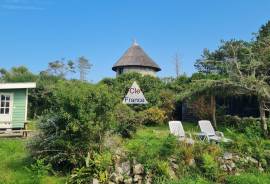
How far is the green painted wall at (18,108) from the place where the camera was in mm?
22047

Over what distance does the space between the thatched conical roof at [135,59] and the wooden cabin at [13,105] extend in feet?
60.0

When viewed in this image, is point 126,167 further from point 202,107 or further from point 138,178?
point 202,107

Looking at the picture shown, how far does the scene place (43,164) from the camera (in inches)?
481

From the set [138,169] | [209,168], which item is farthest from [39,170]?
[209,168]

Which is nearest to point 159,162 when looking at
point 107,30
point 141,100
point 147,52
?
point 141,100

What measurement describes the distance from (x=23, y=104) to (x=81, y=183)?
39.2ft

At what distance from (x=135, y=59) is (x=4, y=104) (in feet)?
64.9

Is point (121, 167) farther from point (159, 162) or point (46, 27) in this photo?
point (46, 27)

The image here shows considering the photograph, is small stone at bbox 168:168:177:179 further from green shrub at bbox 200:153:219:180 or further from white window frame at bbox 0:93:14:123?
white window frame at bbox 0:93:14:123

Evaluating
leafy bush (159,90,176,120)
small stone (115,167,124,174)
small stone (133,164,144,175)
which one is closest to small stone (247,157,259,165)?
small stone (133,164,144,175)

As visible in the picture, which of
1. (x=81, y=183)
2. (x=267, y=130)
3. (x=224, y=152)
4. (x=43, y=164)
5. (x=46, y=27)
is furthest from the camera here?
(x=46, y=27)

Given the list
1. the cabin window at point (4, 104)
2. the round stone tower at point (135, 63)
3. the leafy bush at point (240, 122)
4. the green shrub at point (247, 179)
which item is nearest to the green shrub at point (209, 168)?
the green shrub at point (247, 179)

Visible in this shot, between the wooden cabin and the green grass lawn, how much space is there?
5.43 m

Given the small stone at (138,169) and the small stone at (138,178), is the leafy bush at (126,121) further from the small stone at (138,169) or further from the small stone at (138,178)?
the small stone at (138,178)
